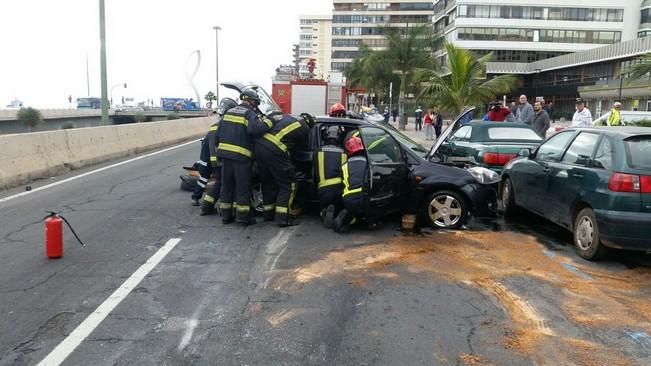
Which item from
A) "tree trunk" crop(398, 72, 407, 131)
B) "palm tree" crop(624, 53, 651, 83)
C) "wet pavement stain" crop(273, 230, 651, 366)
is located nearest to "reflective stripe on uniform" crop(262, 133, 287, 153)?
"wet pavement stain" crop(273, 230, 651, 366)

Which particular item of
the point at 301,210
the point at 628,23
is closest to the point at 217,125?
the point at 301,210

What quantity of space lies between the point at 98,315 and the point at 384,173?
12.9 feet

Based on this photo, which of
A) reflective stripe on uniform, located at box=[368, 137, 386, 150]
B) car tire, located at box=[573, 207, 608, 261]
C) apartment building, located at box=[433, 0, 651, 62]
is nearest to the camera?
car tire, located at box=[573, 207, 608, 261]

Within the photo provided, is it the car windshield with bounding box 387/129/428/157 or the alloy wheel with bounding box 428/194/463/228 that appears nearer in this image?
the alloy wheel with bounding box 428/194/463/228

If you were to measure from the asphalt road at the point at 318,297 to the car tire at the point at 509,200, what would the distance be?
0.63 metres

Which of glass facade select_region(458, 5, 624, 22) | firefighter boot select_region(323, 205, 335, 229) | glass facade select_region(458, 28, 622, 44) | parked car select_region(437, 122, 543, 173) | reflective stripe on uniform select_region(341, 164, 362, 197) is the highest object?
glass facade select_region(458, 5, 624, 22)

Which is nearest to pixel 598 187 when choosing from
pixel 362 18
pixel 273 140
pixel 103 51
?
pixel 273 140

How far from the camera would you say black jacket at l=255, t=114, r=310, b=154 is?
23.9ft

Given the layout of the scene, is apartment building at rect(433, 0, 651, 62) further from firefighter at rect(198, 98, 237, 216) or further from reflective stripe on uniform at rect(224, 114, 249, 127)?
reflective stripe on uniform at rect(224, 114, 249, 127)

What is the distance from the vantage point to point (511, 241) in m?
7.20

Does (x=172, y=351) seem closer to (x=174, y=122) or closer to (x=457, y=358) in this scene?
(x=457, y=358)

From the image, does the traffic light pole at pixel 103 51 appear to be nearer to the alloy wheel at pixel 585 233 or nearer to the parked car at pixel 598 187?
the parked car at pixel 598 187

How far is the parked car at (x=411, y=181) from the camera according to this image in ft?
24.3

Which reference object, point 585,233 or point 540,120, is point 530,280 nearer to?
point 585,233
